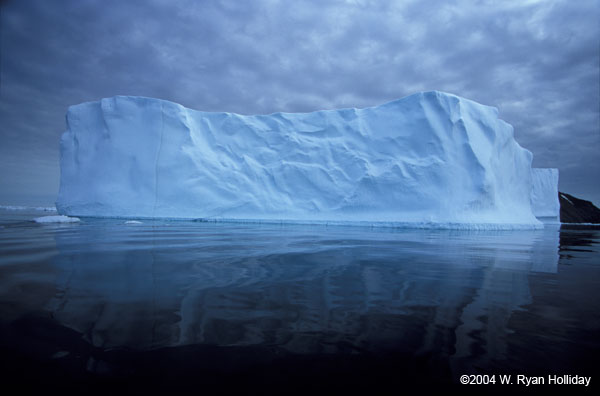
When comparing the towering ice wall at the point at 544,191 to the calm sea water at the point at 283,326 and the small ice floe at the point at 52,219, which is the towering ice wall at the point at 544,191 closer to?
the calm sea water at the point at 283,326

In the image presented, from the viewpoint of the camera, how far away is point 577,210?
37156 millimetres

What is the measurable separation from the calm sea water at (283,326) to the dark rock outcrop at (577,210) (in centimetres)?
4386

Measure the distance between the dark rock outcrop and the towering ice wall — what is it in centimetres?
1245

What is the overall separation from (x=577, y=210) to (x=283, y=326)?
4950 centimetres

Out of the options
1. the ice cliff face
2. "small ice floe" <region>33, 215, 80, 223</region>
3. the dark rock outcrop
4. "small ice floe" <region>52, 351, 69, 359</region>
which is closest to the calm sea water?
"small ice floe" <region>52, 351, 69, 359</region>

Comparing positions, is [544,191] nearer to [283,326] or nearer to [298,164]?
[298,164]

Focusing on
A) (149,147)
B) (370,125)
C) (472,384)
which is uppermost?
(370,125)

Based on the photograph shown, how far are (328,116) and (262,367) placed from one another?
641 inches

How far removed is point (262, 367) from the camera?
1.08m

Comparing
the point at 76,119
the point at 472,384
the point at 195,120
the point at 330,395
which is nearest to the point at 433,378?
the point at 472,384

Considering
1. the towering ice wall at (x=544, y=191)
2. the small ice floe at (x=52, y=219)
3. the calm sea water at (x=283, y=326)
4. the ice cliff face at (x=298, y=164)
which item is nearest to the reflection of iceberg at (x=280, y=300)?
the calm sea water at (x=283, y=326)

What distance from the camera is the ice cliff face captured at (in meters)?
13.3

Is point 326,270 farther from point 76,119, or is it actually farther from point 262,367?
point 76,119

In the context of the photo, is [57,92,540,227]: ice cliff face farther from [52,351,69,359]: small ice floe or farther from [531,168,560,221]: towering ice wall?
[52,351,69,359]: small ice floe
